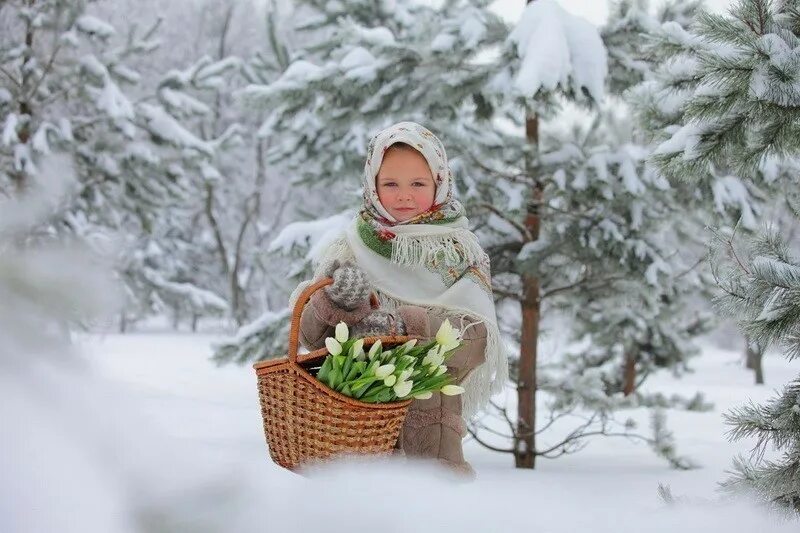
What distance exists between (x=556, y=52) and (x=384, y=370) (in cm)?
256

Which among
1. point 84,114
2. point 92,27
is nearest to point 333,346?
point 92,27

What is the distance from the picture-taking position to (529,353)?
4.49m

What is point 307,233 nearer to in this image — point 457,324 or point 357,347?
point 457,324

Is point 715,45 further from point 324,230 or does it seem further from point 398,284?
point 324,230

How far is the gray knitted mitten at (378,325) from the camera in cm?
177

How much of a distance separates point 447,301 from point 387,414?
56 centimetres

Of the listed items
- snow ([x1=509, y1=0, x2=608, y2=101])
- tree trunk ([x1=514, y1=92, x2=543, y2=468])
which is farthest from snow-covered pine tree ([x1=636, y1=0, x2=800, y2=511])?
tree trunk ([x1=514, y1=92, x2=543, y2=468])

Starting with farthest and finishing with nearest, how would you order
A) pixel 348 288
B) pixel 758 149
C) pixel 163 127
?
pixel 163 127, pixel 758 149, pixel 348 288

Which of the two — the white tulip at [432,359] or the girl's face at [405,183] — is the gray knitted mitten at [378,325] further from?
the girl's face at [405,183]

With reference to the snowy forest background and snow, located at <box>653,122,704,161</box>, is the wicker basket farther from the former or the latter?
snow, located at <box>653,122,704,161</box>

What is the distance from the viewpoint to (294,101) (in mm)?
5062

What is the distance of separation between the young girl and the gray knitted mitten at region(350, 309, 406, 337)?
3cm

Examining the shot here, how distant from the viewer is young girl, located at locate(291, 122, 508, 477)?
196 cm

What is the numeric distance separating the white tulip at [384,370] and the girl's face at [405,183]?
2.54 feet
